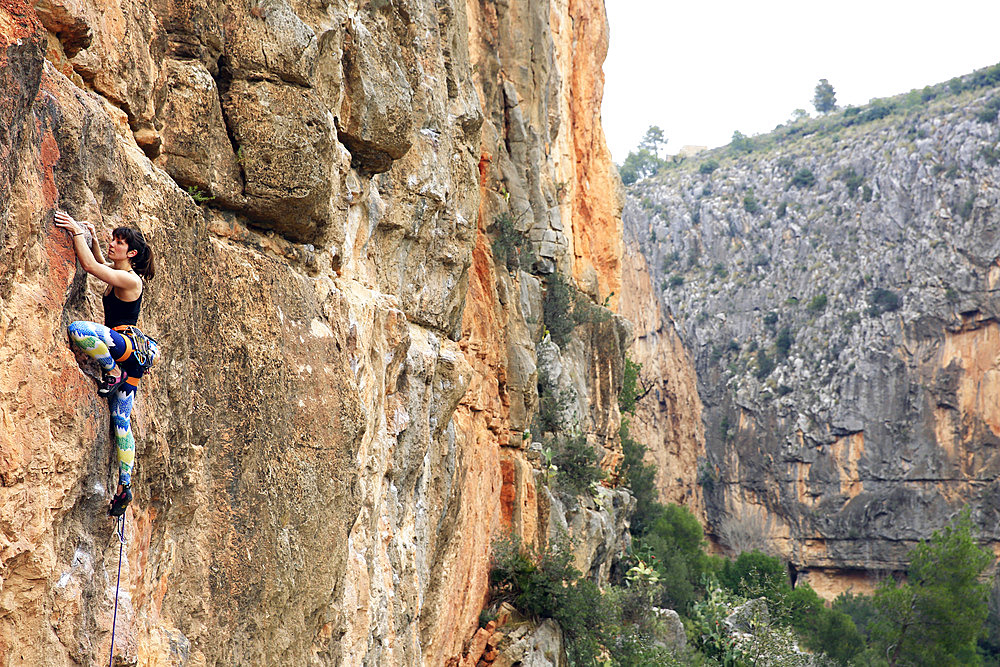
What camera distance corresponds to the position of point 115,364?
4.75m

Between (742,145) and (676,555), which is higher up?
(742,145)

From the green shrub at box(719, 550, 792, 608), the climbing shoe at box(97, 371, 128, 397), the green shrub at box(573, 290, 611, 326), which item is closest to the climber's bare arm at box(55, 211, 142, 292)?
the climbing shoe at box(97, 371, 128, 397)

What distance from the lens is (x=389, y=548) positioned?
9648mm

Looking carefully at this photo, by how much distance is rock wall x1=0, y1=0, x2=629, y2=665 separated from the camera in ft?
14.3

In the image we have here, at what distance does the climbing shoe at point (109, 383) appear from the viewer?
4.74m

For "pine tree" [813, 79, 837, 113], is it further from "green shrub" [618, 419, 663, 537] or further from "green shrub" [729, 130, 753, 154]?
"green shrub" [618, 419, 663, 537]

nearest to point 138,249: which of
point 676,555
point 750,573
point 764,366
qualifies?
point 676,555

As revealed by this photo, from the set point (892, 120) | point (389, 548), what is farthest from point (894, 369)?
point (389, 548)

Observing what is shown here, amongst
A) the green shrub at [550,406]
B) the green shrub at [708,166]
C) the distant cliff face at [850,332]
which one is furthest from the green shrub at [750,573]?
the green shrub at [708,166]

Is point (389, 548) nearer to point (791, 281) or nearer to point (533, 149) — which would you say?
point (533, 149)

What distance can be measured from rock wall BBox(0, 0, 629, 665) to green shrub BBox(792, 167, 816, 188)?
5594 cm

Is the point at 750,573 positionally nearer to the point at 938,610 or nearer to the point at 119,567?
the point at 938,610

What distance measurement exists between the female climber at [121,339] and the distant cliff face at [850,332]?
51.9 meters

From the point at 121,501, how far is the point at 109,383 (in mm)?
661
